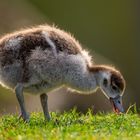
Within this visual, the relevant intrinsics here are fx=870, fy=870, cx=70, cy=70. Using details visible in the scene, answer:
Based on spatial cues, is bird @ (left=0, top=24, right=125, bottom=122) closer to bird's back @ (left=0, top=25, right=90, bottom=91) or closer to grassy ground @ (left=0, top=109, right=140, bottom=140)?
bird's back @ (left=0, top=25, right=90, bottom=91)

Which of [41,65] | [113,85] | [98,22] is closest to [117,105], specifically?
[113,85]

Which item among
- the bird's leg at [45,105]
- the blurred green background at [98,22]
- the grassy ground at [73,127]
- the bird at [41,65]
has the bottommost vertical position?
the grassy ground at [73,127]

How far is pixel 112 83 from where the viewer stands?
13.0 meters

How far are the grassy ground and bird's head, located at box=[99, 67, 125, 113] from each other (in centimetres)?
22

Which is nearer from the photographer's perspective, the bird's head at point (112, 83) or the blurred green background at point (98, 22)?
the bird's head at point (112, 83)

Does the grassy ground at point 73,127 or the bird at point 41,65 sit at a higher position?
the bird at point 41,65

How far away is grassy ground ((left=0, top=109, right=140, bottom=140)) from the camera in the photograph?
1066 cm

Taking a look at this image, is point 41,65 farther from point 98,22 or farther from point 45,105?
point 98,22

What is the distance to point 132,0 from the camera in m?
36.8

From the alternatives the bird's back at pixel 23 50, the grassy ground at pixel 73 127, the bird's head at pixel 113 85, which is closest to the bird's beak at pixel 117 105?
the bird's head at pixel 113 85

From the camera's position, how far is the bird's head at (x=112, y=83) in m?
13.0

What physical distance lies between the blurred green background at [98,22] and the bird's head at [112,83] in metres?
11.6

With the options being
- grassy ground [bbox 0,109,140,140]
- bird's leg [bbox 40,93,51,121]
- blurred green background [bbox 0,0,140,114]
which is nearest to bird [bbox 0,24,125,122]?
bird's leg [bbox 40,93,51,121]

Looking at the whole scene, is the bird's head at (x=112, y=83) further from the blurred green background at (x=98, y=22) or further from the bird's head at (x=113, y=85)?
the blurred green background at (x=98, y=22)
